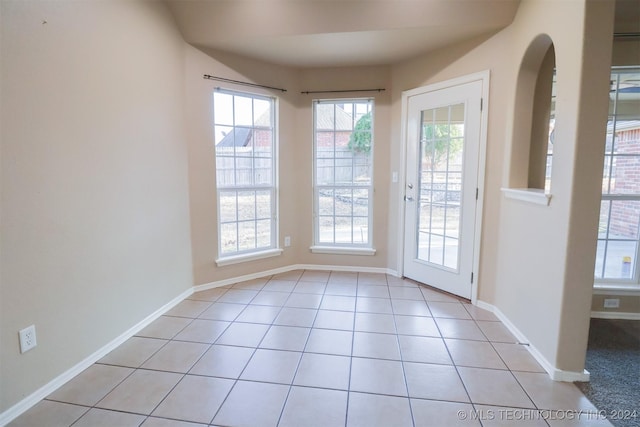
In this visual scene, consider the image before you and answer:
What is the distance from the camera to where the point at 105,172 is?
83.3 inches

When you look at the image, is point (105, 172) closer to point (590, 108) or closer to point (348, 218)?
point (348, 218)

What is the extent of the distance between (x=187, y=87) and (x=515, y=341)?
3.39m

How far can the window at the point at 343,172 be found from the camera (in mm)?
3754

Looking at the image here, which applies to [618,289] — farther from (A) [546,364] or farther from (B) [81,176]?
(B) [81,176]

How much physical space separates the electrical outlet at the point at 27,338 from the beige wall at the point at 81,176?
0.03 metres

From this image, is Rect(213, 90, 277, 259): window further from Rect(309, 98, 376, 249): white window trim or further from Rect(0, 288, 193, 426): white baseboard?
Rect(0, 288, 193, 426): white baseboard

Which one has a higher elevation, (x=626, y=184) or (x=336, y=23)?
(x=336, y=23)

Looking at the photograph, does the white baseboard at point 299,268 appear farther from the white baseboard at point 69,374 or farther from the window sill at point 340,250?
the white baseboard at point 69,374

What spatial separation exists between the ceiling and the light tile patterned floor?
2.34m

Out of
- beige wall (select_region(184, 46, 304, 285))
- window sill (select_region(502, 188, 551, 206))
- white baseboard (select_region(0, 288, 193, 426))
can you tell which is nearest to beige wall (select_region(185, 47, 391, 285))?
beige wall (select_region(184, 46, 304, 285))

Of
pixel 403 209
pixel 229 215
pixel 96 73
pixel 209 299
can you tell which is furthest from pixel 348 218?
pixel 96 73

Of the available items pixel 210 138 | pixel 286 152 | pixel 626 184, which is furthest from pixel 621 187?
pixel 210 138

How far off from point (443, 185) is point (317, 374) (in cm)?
211

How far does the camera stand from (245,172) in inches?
138
